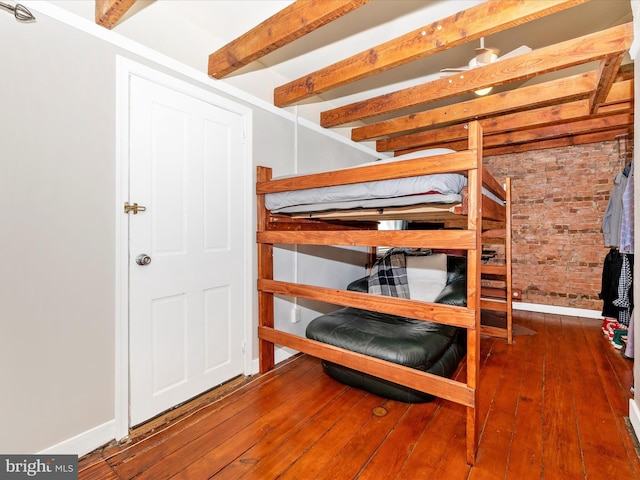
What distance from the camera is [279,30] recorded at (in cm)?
175

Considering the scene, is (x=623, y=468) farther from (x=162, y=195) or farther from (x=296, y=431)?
(x=162, y=195)

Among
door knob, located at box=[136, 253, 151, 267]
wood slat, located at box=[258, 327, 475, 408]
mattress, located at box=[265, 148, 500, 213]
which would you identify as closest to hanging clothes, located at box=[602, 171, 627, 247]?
mattress, located at box=[265, 148, 500, 213]

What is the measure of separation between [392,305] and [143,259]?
1.47m

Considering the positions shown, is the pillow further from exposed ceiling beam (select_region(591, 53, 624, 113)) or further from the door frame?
the door frame

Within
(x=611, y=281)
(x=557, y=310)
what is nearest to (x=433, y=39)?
(x=611, y=281)

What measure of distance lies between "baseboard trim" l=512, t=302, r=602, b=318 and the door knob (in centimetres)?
484

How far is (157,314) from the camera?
1.85 metres

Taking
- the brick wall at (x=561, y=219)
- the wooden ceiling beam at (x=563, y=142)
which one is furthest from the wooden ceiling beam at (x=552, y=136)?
the brick wall at (x=561, y=219)

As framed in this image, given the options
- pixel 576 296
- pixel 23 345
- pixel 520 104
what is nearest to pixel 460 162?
pixel 520 104

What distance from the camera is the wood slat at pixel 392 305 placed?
1.51 metres

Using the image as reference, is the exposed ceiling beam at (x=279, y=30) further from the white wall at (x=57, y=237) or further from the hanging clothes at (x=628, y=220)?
the hanging clothes at (x=628, y=220)

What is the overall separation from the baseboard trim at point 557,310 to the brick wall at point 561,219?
0.18ft

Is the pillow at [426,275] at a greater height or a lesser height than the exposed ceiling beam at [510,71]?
lesser

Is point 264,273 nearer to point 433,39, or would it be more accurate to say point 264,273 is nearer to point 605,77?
point 433,39
